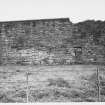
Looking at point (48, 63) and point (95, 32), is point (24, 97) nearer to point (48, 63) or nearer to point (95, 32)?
point (48, 63)

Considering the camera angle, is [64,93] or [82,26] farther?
[82,26]

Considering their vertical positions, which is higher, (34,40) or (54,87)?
(34,40)

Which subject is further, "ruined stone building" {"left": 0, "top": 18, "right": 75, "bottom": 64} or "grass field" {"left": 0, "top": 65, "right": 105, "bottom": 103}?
"ruined stone building" {"left": 0, "top": 18, "right": 75, "bottom": 64}

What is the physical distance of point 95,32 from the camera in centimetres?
987

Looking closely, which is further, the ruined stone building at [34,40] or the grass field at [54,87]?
the ruined stone building at [34,40]

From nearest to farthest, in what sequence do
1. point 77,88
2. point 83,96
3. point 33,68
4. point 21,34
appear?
point 83,96 → point 77,88 → point 33,68 → point 21,34

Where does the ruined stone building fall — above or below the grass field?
above

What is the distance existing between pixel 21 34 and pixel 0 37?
1012 mm

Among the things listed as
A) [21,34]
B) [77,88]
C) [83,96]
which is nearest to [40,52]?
[21,34]

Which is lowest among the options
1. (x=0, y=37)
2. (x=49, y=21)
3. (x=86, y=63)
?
(x=86, y=63)

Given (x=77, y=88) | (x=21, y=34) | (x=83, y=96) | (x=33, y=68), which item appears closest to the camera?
(x=83, y=96)

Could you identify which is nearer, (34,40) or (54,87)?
(54,87)

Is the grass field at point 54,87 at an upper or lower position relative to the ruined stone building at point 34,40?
lower

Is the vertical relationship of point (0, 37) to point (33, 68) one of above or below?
above
